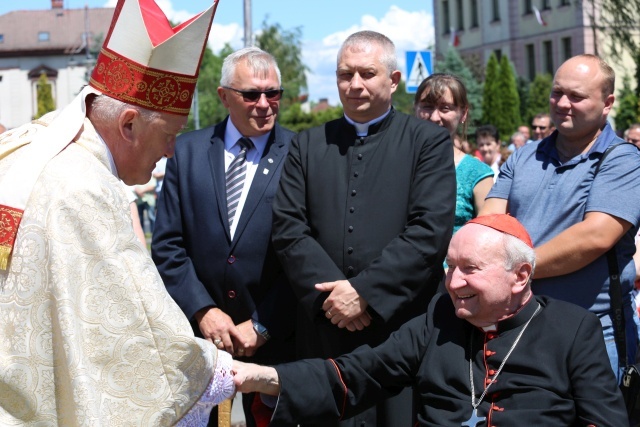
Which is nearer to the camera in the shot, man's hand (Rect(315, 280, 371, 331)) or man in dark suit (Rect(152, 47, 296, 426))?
man's hand (Rect(315, 280, 371, 331))

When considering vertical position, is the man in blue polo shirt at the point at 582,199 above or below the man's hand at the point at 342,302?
above

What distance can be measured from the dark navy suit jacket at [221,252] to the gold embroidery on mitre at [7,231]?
1907mm

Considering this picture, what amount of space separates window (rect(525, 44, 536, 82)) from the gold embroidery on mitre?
4892 centimetres

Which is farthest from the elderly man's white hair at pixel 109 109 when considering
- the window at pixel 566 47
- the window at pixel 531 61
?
the window at pixel 531 61

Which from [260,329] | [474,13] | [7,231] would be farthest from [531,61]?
[7,231]

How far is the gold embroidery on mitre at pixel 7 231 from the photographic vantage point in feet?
10.0

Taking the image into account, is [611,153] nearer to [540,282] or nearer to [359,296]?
[540,282]

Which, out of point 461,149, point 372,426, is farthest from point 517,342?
point 461,149

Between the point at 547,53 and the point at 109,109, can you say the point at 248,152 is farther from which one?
the point at 547,53

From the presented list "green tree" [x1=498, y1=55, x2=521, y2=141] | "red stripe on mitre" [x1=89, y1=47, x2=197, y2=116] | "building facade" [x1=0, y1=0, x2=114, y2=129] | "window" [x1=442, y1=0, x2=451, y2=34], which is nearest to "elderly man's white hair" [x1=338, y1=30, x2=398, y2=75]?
"red stripe on mitre" [x1=89, y1=47, x2=197, y2=116]

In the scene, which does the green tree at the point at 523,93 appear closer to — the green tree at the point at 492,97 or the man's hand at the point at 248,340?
the green tree at the point at 492,97

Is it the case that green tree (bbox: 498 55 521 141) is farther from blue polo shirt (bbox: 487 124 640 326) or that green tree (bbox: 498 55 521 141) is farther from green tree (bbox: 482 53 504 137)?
blue polo shirt (bbox: 487 124 640 326)

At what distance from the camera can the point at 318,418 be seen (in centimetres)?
378

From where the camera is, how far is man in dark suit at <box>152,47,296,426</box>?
498 cm
